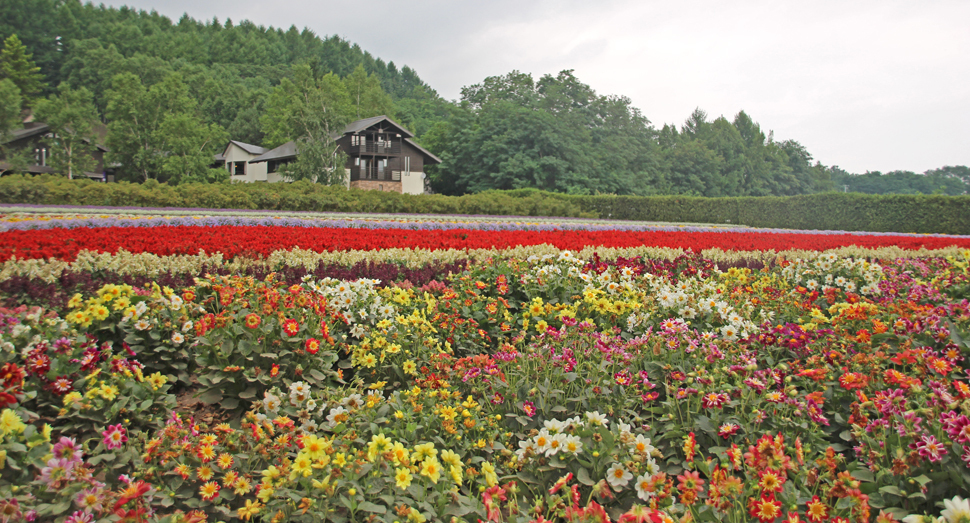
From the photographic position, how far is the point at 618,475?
6.82ft

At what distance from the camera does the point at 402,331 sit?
3445 millimetres

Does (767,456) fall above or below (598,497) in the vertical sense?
above

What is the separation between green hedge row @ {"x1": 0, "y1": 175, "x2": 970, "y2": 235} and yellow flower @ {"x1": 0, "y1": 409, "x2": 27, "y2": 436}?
705 inches

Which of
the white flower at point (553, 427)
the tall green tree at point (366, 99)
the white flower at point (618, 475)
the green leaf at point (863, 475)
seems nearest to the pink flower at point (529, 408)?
the white flower at point (553, 427)

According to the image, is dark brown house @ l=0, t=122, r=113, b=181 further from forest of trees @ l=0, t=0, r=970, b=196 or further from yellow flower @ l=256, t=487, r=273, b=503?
yellow flower @ l=256, t=487, r=273, b=503

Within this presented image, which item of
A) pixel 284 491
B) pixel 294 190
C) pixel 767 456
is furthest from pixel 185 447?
pixel 294 190

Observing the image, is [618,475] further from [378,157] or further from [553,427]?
[378,157]

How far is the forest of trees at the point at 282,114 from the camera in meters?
35.0

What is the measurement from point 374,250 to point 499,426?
12.8ft

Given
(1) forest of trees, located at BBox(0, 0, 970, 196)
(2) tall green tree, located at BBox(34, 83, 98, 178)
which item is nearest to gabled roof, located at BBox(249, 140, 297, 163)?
(1) forest of trees, located at BBox(0, 0, 970, 196)

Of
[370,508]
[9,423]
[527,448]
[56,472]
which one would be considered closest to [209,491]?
[56,472]

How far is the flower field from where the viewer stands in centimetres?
192

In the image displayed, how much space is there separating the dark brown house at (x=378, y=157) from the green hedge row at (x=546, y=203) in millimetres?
13807

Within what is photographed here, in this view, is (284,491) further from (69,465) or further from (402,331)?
(402,331)
